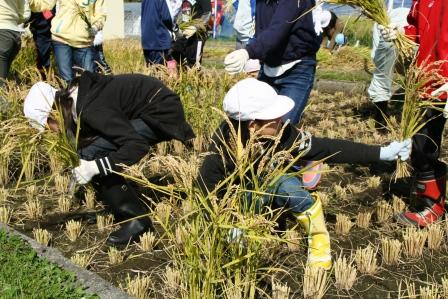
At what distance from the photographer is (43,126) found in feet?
9.29

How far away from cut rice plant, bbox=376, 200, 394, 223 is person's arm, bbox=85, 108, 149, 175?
1326mm

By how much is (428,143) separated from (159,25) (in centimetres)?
311

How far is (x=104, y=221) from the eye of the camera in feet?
10.1

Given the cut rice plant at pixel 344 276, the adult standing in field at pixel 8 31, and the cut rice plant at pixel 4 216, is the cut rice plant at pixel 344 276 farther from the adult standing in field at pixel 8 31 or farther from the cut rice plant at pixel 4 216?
the adult standing in field at pixel 8 31

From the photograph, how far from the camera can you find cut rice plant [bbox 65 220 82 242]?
9.54 ft

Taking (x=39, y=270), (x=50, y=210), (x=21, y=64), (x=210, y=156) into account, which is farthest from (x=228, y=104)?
(x=21, y=64)

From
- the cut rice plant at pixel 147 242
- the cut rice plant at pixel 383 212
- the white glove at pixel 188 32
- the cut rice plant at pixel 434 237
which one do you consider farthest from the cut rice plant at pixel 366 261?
the white glove at pixel 188 32

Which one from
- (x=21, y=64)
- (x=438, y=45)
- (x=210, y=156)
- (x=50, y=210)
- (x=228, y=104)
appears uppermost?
(x=438, y=45)

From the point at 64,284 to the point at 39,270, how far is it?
0.17m

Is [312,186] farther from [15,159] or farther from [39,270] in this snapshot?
[15,159]

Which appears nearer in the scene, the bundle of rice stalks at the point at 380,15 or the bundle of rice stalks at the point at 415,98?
the bundle of rice stalks at the point at 415,98

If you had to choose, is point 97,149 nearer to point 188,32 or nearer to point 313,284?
point 313,284

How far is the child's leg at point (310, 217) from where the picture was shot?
2.36 meters

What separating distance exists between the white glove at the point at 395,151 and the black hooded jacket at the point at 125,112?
3.83 ft
